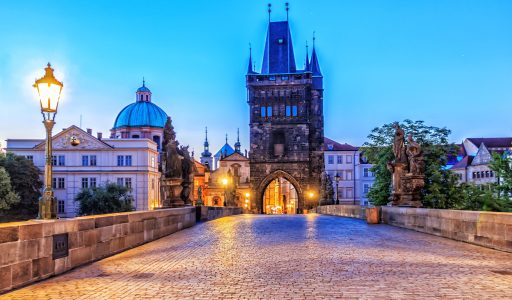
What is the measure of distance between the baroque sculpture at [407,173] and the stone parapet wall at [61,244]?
397 inches

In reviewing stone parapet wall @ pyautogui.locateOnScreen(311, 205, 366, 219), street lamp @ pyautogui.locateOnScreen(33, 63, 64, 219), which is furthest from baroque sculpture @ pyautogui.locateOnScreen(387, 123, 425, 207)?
street lamp @ pyautogui.locateOnScreen(33, 63, 64, 219)

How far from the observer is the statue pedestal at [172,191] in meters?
21.9

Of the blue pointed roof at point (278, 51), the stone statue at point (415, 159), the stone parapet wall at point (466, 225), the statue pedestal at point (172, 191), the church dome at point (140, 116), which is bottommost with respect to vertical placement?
the stone parapet wall at point (466, 225)

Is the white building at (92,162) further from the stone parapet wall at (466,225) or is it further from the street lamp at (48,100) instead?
the street lamp at (48,100)

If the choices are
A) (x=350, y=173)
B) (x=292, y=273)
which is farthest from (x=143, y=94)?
(x=292, y=273)

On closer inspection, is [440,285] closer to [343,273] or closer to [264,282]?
[343,273]

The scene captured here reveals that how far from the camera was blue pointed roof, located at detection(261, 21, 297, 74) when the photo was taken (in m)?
75.2

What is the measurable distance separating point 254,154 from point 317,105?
1129cm

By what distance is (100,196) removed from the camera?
63.8 metres

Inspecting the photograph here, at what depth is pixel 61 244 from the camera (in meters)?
8.88

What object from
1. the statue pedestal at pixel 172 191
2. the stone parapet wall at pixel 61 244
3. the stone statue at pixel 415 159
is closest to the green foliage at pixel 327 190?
the statue pedestal at pixel 172 191

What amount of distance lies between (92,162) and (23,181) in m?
14.2

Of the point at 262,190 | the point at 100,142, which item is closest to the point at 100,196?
the point at 100,142

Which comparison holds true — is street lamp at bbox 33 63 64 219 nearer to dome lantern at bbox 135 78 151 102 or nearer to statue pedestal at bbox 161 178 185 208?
statue pedestal at bbox 161 178 185 208
